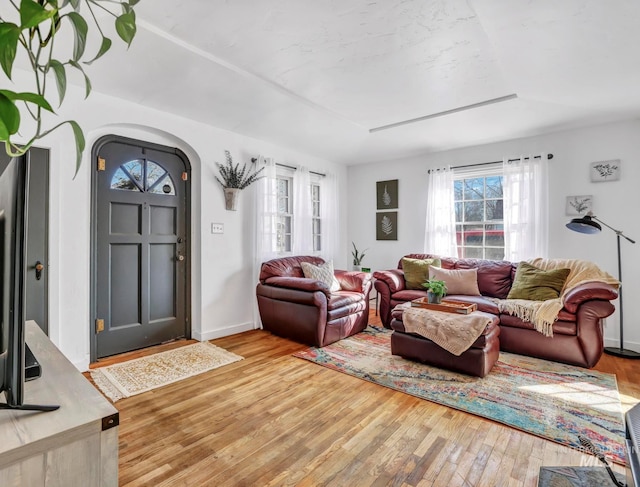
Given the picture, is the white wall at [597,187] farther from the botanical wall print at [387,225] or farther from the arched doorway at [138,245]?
the arched doorway at [138,245]

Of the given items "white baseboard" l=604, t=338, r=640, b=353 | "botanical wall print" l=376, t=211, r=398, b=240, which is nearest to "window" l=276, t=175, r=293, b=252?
"botanical wall print" l=376, t=211, r=398, b=240

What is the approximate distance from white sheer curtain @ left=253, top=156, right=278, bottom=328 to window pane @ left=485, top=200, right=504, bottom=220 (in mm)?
2848

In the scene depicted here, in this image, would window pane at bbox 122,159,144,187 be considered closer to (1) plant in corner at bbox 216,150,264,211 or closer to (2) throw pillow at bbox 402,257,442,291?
(1) plant in corner at bbox 216,150,264,211

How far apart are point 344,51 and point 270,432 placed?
8.29 feet

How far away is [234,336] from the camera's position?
389cm

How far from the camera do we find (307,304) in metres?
3.50

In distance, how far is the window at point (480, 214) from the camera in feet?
14.6

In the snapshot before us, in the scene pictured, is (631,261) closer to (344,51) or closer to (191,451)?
(344,51)

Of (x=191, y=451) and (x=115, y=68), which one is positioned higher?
(x=115, y=68)

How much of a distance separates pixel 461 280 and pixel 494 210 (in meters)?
1.20

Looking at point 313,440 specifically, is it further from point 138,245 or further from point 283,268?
point 138,245

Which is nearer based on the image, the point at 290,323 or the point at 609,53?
the point at 609,53

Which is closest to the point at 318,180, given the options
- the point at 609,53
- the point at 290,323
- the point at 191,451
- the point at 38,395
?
the point at 290,323

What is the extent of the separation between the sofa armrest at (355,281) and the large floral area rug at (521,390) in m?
0.96
